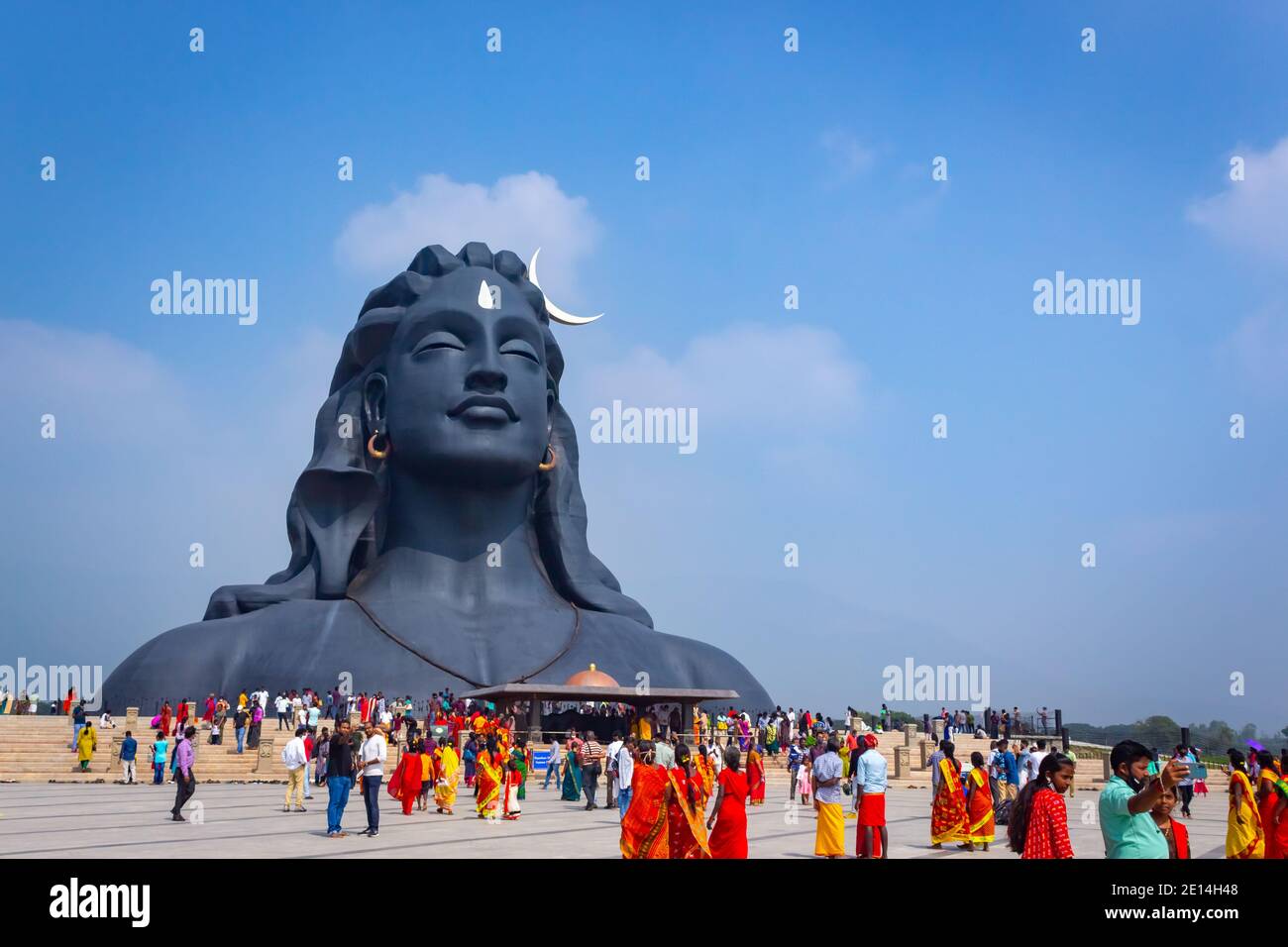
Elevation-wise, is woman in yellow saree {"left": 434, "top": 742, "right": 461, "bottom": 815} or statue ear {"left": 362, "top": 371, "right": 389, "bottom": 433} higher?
statue ear {"left": 362, "top": 371, "right": 389, "bottom": 433}

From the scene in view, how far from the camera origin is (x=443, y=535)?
122 feet

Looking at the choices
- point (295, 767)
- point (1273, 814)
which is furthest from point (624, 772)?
point (1273, 814)

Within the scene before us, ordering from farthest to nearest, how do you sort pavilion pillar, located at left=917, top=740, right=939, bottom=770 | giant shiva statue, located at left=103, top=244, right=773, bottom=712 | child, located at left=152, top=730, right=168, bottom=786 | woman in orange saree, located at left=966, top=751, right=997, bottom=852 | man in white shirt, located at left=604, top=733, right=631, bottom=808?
giant shiva statue, located at left=103, top=244, right=773, bottom=712 < pavilion pillar, located at left=917, top=740, right=939, bottom=770 < child, located at left=152, top=730, right=168, bottom=786 < man in white shirt, located at left=604, top=733, right=631, bottom=808 < woman in orange saree, located at left=966, top=751, right=997, bottom=852

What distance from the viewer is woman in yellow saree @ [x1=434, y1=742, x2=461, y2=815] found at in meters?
17.0

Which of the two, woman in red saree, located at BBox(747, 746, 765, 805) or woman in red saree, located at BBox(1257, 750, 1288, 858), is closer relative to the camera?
woman in red saree, located at BBox(1257, 750, 1288, 858)

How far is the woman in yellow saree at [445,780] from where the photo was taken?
55.9ft

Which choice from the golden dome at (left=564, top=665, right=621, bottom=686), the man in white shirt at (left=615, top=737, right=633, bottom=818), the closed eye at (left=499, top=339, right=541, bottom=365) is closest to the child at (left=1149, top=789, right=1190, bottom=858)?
the man in white shirt at (left=615, top=737, right=633, bottom=818)

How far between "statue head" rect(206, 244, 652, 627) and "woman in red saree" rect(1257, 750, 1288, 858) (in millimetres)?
28228

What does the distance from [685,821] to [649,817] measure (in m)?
0.28

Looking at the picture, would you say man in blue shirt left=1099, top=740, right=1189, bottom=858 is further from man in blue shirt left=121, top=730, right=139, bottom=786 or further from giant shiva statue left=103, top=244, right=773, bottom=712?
giant shiva statue left=103, top=244, right=773, bottom=712
